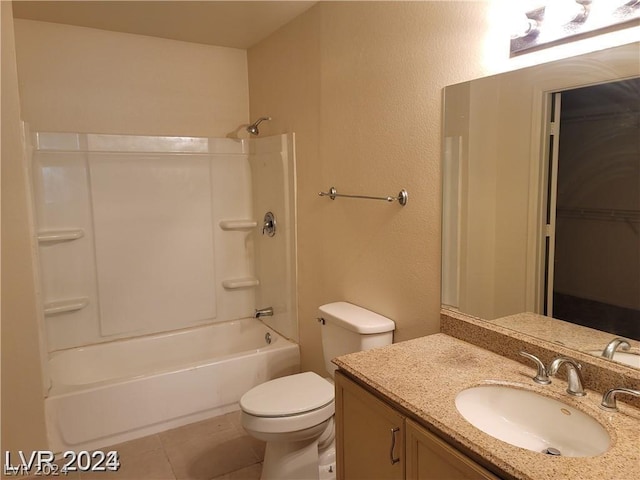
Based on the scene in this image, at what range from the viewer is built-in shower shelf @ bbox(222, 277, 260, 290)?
3396 mm

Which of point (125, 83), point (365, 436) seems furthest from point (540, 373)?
point (125, 83)

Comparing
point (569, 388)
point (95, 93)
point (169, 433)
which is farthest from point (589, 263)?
point (95, 93)

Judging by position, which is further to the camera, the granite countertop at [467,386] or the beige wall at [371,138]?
the beige wall at [371,138]

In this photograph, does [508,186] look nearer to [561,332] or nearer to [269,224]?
[561,332]

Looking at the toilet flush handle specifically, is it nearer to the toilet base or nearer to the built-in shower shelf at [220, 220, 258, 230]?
the built-in shower shelf at [220, 220, 258, 230]

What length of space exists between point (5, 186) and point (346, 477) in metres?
1.92

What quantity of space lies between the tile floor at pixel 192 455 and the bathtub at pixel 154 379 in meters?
0.08

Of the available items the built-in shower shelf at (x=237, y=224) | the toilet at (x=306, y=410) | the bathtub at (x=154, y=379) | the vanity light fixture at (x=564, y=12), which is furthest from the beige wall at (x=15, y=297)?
the vanity light fixture at (x=564, y=12)

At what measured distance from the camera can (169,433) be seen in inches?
104

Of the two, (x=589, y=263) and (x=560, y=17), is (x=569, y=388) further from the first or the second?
(x=560, y=17)

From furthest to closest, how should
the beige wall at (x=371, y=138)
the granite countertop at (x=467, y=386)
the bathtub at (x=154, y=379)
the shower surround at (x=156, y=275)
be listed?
the shower surround at (x=156, y=275) → the bathtub at (x=154, y=379) → the beige wall at (x=371, y=138) → the granite countertop at (x=467, y=386)

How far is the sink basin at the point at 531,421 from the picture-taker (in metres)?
1.21

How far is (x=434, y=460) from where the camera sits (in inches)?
48.0

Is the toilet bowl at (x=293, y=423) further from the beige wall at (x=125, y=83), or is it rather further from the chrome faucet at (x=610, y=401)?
the beige wall at (x=125, y=83)
